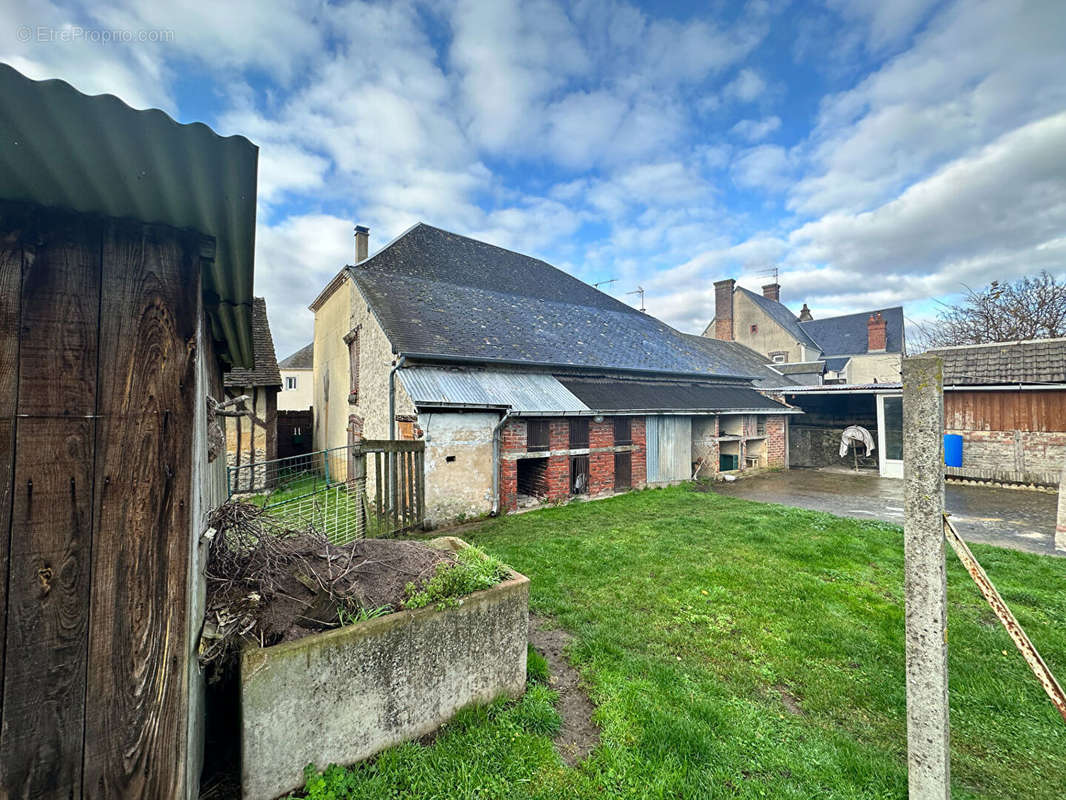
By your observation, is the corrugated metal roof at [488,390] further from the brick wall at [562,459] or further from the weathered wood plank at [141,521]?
the weathered wood plank at [141,521]

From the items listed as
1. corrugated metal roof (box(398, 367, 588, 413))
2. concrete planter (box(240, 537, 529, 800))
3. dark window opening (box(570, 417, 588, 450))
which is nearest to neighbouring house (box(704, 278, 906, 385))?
dark window opening (box(570, 417, 588, 450))

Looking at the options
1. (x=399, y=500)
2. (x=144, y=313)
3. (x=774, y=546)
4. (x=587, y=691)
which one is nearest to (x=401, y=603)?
(x=587, y=691)

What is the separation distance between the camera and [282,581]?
2.64 metres

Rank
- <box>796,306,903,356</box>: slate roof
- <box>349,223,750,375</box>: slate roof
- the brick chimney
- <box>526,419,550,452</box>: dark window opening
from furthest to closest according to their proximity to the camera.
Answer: <box>796,306,903,356</box>: slate roof
the brick chimney
<box>349,223,750,375</box>: slate roof
<box>526,419,550,452</box>: dark window opening

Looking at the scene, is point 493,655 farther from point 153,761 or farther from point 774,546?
point 774,546

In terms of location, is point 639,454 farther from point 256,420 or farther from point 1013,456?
point 256,420

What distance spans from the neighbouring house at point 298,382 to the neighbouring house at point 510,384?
14.2 m

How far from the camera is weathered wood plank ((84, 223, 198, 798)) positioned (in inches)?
63.9

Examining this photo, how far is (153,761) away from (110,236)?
2.05 m

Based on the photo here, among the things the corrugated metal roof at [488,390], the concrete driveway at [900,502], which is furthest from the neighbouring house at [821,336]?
the corrugated metal roof at [488,390]

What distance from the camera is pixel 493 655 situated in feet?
9.61

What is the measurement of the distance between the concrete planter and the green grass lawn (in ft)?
0.49

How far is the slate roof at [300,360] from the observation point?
2936cm

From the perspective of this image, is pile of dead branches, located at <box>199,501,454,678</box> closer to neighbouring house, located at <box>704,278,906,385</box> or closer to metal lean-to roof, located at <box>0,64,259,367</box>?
metal lean-to roof, located at <box>0,64,259,367</box>
